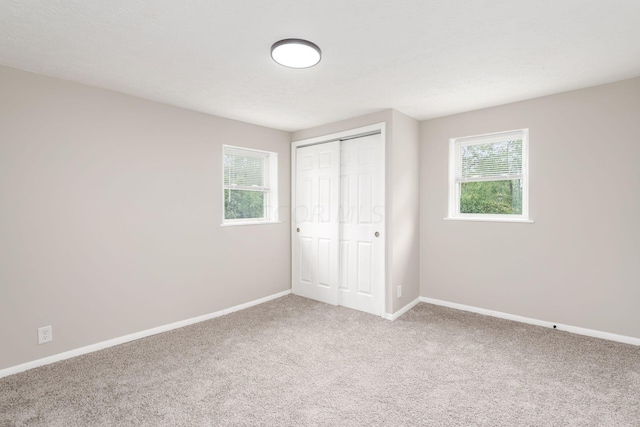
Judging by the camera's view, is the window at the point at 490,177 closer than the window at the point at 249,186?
Yes

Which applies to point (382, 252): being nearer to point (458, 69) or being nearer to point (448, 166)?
point (448, 166)

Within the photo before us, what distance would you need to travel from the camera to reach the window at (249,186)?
13.1ft

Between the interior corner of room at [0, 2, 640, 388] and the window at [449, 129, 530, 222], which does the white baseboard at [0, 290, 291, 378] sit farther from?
the window at [449, 129, 530, 222]

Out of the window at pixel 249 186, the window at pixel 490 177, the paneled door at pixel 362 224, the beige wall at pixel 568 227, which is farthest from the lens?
the window at pixel 249 186

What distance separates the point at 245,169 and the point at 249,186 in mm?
223

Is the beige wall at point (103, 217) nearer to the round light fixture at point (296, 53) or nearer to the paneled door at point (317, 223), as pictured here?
the paneled door at point (317, 223)

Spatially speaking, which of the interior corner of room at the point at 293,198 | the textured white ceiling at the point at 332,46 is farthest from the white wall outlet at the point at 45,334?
the textured white ceiling at the point at 332,46

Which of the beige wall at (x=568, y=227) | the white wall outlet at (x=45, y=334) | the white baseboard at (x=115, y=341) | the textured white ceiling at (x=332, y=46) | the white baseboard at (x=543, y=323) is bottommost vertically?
the white baseboard at (x=115, y=341)

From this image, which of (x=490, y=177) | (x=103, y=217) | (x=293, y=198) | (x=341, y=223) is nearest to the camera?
(x=103, y=217)

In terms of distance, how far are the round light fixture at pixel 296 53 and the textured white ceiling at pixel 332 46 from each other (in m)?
0.05

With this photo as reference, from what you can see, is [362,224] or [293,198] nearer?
[362,224]

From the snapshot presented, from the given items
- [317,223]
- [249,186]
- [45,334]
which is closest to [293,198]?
[317,223]

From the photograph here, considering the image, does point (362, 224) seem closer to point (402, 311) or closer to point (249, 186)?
point (402, 311)

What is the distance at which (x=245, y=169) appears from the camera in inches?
165
